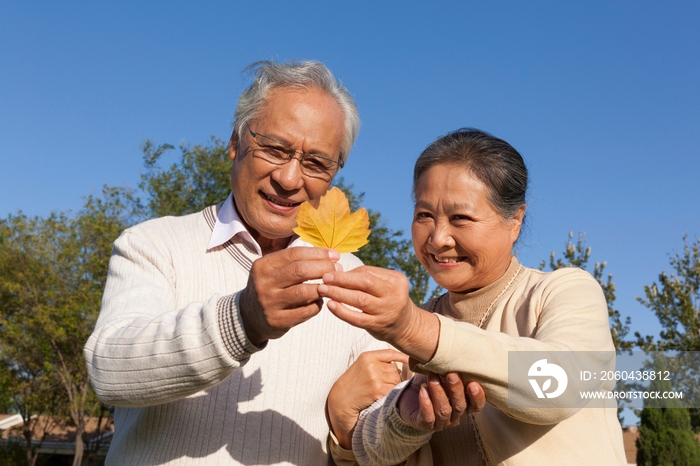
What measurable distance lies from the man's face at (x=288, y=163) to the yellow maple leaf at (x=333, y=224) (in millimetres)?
1374

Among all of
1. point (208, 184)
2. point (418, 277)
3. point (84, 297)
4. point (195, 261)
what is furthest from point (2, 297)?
point (195, 261)

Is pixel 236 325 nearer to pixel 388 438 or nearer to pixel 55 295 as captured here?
pixel 388 438

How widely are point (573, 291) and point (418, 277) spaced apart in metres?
22.1

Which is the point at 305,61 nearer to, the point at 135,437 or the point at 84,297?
the point at 135,437

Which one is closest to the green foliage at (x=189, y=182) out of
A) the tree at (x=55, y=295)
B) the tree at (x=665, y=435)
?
the tree at (x=55, y=295)

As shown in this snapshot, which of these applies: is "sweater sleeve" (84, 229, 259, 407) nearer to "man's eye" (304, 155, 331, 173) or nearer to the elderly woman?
the elderly woman

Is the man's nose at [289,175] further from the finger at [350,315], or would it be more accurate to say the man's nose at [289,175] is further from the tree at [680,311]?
the tree at [680,311]

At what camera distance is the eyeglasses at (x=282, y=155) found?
12.5 ft

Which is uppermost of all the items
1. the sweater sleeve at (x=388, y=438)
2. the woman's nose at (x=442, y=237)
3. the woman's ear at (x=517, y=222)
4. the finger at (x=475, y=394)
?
the woman's ear at (x=517, y=222)

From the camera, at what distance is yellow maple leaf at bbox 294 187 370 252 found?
2.43m

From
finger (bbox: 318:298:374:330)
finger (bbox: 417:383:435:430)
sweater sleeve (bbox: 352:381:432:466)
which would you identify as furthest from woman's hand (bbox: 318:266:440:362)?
sweater sleeve (bbox: 352:381:432:466)

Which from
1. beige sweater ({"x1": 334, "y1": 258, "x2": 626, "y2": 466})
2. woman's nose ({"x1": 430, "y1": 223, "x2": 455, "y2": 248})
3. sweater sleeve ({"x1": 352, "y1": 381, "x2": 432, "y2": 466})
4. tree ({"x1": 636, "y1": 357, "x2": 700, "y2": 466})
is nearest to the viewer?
beige sweater ({"x1": 334, "y1": 258, "x2": 626, "y2": 466})

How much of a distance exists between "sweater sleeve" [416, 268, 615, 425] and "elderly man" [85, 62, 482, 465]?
0.74 meters

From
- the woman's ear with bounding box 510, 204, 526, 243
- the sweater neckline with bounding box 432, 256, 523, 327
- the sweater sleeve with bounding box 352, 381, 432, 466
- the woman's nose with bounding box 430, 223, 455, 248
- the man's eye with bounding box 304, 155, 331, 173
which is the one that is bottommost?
the sweater sleeve with bounding box 352, 381, 432, 466
